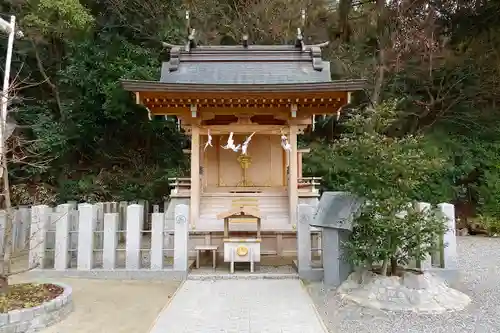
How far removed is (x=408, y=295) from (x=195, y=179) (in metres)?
4.49

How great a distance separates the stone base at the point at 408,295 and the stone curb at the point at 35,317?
3.17 metres

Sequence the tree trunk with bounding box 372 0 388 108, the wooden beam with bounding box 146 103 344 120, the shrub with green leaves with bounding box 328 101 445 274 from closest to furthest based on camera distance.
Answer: the shrub with green leaves with bounding box 328 101 445 274 → the wooden beam with bounding box 146 103 344 120 → the tree trunk with bounding box 372 0 388 108

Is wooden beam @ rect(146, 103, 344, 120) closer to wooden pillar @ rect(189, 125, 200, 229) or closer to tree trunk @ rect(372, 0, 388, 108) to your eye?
wooden pillar @ rect(189, 125, 200, 229)

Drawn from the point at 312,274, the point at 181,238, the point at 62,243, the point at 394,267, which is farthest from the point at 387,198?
the point at 62,243

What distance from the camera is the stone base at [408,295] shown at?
4125 millimetres

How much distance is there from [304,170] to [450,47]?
6.55 metres

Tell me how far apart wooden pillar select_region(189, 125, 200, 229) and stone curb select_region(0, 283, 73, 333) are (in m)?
3.49

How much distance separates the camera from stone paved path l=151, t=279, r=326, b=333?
11.7 feet

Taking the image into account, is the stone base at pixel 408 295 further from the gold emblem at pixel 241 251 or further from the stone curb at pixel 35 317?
the stone curb at pixel 35 317

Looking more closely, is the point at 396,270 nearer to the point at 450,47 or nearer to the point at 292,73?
the point at 292,73

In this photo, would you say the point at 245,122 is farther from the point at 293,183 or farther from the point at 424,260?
the point at 424,260

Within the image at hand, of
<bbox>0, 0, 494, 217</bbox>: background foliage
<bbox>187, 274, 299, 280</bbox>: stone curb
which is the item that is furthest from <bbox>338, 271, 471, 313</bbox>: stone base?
<bbox>0, 0, 494, 217</bbox>: background foliage

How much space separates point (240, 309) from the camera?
4.11m

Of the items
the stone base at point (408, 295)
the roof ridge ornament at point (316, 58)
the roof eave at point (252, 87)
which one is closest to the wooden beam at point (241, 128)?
the roof eave at point (252, 87)
